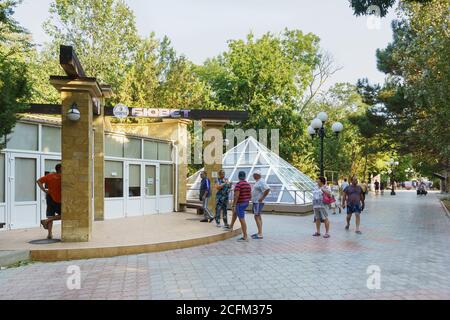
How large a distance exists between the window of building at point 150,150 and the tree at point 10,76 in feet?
25.8

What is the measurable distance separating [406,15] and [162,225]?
1965cm

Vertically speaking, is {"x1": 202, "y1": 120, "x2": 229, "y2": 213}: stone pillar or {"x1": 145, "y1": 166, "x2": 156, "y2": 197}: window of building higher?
{"x1": 202, "y1": 120, "x2": 229, "y2": 213}: stone pillar

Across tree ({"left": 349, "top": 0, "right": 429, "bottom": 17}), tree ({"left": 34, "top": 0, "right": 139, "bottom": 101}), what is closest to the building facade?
tree ({"left": 349, "top": 0, "right": 429, "bottom": 17})

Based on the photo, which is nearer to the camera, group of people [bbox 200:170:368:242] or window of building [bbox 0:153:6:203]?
group of people [bbox 200:170:368:242]

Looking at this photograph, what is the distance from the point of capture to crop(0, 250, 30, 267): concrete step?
7402 millimetres

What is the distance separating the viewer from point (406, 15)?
78.2 feet

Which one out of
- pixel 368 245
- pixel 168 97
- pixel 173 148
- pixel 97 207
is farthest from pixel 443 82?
pixel 168 97

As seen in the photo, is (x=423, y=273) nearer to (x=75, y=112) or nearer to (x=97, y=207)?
(x=75, y=112)

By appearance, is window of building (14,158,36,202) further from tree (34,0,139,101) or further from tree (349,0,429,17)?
tree (34,0,139,101)

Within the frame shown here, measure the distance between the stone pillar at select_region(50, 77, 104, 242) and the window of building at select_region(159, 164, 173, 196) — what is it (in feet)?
27.0

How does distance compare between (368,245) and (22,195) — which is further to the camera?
(22,195)

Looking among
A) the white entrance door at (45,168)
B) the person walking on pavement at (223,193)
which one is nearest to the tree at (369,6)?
the person walking on pavement at (223,193)

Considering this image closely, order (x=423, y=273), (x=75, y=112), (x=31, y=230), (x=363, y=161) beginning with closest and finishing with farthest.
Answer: (x=423, y=273)
(x=75, y=112)
(x=31, y=230)
(x=363, y=161)

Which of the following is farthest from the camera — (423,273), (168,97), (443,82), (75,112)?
(168,97)
